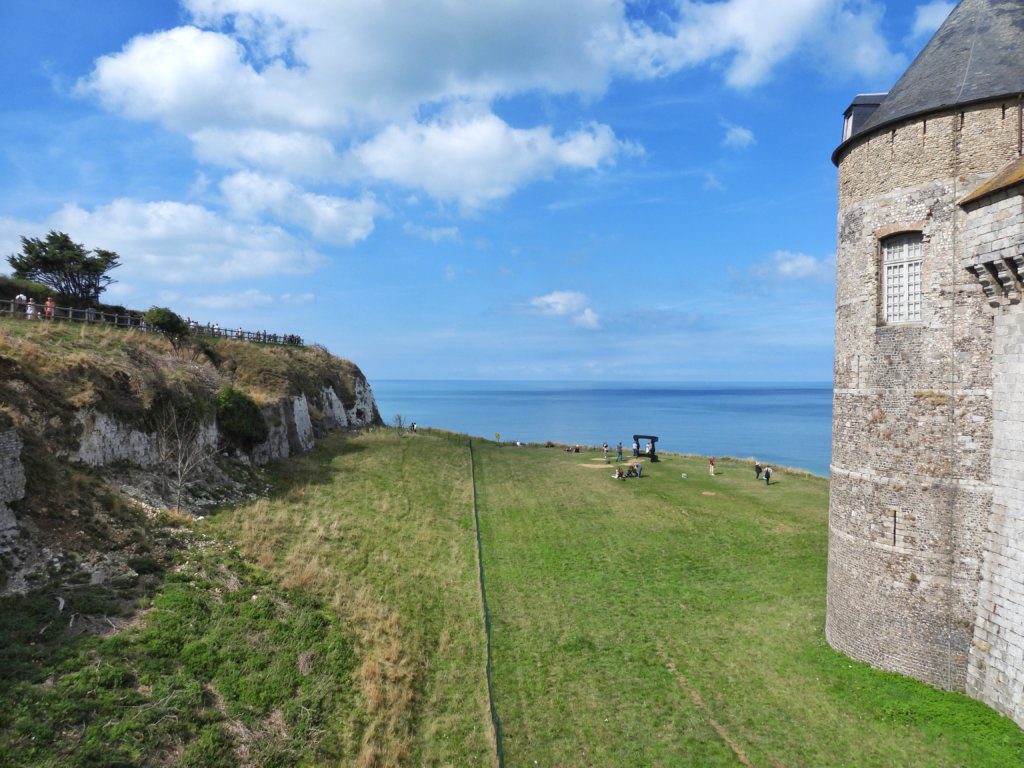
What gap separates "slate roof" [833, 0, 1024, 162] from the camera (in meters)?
12.9

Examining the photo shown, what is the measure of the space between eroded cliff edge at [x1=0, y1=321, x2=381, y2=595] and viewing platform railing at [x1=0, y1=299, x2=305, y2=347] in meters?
2.18

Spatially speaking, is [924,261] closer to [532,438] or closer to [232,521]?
[232,521]

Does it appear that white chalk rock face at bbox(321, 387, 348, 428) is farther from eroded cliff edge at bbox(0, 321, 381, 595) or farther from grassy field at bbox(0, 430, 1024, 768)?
grassy field at bbox(0, 430, 1024, 768)

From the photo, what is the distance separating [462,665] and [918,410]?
13660 millimetres

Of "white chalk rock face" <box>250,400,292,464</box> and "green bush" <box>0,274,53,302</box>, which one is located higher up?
"green bush" <box>0,274,53,302</box>

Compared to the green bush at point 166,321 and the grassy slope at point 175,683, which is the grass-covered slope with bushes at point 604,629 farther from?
the green bush at point 166,321

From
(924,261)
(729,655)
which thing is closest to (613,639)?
(729,655)

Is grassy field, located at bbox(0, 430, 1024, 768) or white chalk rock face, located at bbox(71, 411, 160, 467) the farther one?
white chalk rock face, located at bbox(71, 411, 160, 467)

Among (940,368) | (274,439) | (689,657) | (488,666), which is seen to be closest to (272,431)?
(274,439)

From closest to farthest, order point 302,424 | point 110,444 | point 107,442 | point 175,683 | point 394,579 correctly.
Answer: point 175,683 < point 394,579 < point 107,442 < point 110,444 < point 302,424

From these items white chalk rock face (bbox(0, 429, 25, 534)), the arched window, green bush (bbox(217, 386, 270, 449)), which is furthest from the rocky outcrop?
the arched window

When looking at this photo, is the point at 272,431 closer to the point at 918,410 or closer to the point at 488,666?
the point at 488,666

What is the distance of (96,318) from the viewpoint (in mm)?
37625

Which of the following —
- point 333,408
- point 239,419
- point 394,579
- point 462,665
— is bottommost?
point 462,665
